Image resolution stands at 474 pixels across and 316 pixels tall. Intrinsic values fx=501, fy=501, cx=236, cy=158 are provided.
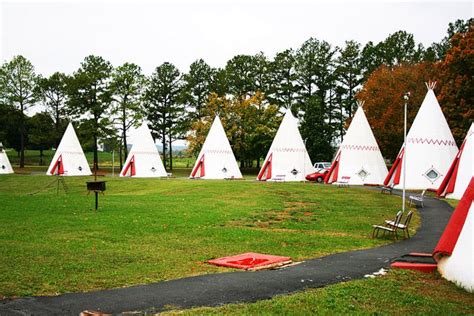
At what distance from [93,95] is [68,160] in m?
15.5

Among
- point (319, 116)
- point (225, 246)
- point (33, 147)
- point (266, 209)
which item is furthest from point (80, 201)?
point (33, 147)

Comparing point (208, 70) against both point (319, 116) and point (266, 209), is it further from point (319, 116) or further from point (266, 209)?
point (266, 209)

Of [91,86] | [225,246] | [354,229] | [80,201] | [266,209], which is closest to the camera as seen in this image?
[225,246]

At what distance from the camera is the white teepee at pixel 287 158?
139 ft

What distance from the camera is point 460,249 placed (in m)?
8.91

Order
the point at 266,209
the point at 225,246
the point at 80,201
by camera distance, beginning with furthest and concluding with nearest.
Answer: the point at 80,201
the point at 266,209
the point at 225,246

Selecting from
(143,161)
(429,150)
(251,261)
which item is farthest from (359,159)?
(251,261)

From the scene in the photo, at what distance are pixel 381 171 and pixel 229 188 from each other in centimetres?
1336

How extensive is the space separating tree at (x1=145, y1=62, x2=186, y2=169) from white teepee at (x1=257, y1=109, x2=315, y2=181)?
2431cm

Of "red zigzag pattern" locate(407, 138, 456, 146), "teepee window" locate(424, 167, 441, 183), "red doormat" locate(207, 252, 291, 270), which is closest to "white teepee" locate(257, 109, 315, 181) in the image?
"red zigzag pattern" locate(407, 138, 456, 146)

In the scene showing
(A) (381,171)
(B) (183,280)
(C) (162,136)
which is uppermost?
(C) (162,136)

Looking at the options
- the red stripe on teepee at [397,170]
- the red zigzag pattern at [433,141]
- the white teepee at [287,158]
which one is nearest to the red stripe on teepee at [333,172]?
the white teepee at [287,158]

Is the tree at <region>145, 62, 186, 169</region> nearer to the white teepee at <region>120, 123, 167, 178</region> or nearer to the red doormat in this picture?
the white teepee at <region>120, 123, 167, 178</region>

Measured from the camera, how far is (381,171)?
123 ft
